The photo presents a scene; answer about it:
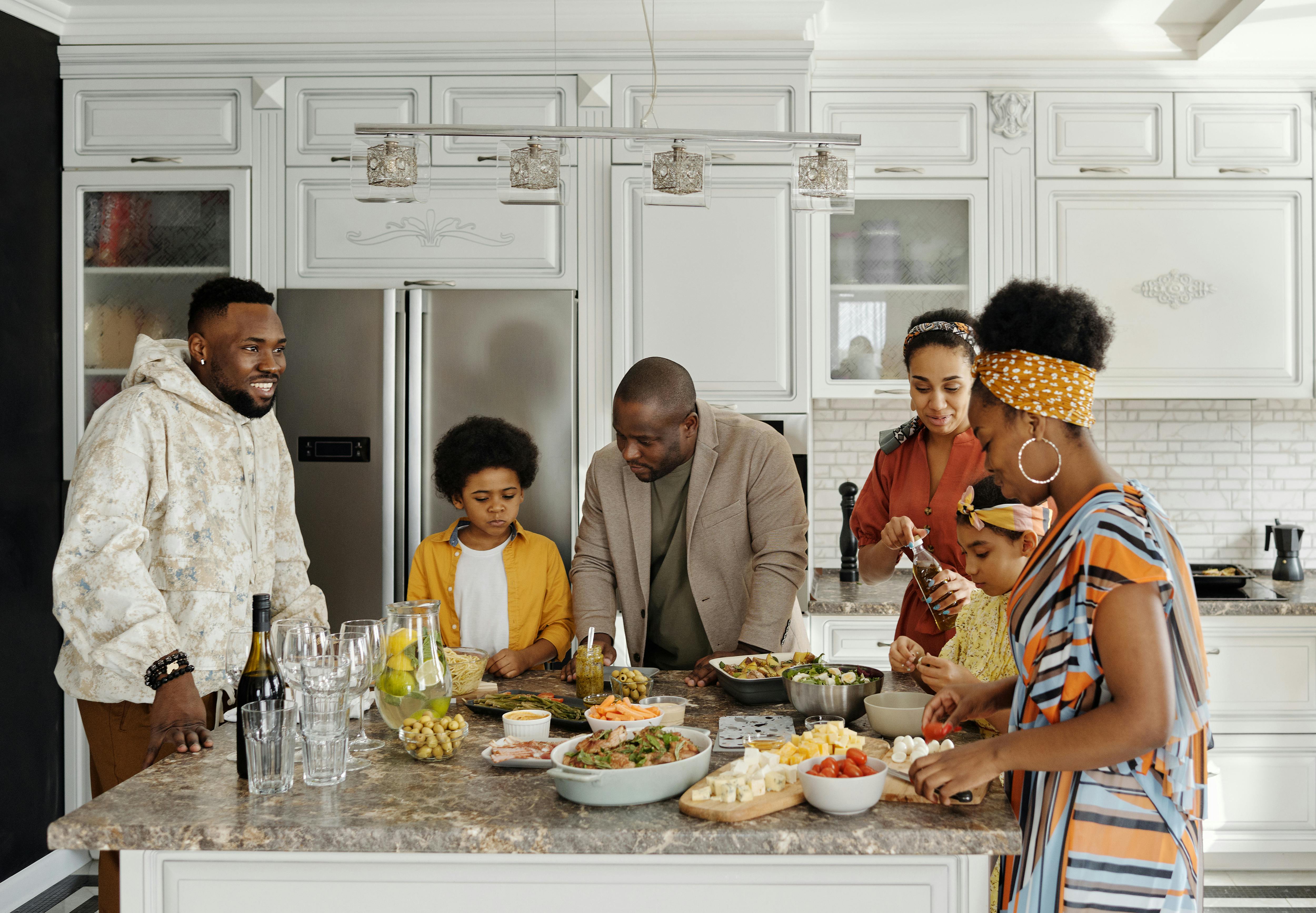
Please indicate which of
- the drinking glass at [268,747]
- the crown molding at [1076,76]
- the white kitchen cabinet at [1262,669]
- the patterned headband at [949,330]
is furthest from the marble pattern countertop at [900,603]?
the drinking glass at [268,747]

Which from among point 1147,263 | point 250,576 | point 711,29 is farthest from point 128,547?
point 1147,263

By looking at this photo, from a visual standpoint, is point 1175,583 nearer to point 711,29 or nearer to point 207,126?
point 711,29

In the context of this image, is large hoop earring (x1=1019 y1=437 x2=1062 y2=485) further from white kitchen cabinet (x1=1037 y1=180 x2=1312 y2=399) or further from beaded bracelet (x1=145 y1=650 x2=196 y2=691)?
white kitchen cabinet (x1=1037 y1=180 x2=1312 y2=399)

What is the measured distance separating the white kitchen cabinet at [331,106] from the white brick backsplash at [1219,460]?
74.5 inches

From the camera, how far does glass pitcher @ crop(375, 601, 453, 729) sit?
5.31 ft

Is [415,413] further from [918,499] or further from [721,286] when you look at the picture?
[918,499]

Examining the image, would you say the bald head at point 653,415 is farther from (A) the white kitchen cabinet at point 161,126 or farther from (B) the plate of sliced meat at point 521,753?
(A) the white kitchen cabinet at point 161,126

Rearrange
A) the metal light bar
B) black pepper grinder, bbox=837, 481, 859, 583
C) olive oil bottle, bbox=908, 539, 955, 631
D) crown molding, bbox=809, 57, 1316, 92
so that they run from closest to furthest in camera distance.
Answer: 1. the metal light bar
2. olive oil bottle, bbox=908, 539, 955, 631
3. crown molding, bbox=809, 57, 1316, 92
4. black pepper grinder, bbox=837, 481, 859, 583

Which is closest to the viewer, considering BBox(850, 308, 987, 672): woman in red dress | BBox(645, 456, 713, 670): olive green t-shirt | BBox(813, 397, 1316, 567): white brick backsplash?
BBox(850, 308, 987, 672): woman in red dress

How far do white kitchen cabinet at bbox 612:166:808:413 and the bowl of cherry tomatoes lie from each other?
211 centimetres

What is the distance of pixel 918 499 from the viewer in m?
2.46

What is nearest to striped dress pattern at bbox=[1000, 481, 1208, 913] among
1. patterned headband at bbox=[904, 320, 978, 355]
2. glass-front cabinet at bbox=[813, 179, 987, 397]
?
patterned headband at bbox=[904, 320, 978, 355]

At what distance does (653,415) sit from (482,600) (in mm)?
669

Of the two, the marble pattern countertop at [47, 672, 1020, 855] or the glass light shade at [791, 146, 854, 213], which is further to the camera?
the glass light shade at [791, 146, 854, 213]
